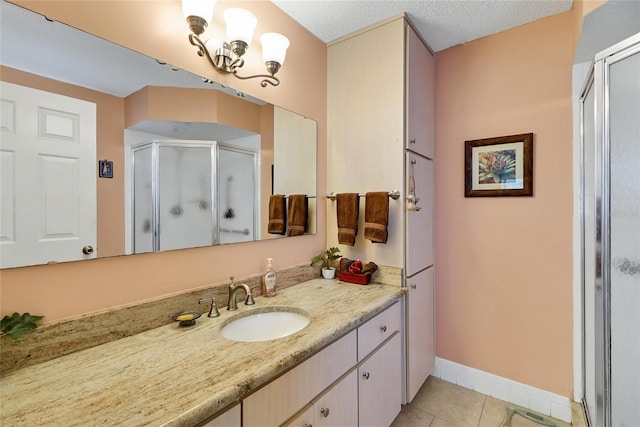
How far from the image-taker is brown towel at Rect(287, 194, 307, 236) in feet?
5.71

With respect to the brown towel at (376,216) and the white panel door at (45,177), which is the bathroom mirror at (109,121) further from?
the brown towel at (376,216)

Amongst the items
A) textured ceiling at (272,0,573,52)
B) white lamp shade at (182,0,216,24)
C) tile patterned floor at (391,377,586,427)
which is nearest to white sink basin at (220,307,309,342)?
tile patterned floor at (391,377,586,427)

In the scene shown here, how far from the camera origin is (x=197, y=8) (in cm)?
115

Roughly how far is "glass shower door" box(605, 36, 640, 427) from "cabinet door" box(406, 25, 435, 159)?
2.86 ft

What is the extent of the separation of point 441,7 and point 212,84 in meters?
1.36

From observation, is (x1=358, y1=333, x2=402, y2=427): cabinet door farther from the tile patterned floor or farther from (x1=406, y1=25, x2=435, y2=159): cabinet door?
(x1=406, y1=25, x2=435, y2=159): cabinet door

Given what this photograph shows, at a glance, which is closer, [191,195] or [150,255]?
[150,255]

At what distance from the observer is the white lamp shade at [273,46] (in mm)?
1439

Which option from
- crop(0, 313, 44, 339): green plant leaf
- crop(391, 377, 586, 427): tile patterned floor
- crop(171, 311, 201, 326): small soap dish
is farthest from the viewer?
crop(391, 377, 586, 427): tile patterned floor

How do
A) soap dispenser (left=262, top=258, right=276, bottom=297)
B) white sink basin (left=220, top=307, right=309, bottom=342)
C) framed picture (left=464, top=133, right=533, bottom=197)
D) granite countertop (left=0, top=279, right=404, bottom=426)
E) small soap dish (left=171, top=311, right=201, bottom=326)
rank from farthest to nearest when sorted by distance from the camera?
1. framed picture (left=464, top=133, right=533, bottom=197)
2. soap dispenser (left=262, top=258, right=276, bottom=297)
3. white sink basin (left=220, top=307, right=309, bottom=342)
4. small soap dish (left=171, top=311, right=201, bottom=326)
5. granite countertop (left=0, top=279, right=404, bottom=426)

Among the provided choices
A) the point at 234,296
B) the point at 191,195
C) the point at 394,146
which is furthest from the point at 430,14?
the point at 234,296

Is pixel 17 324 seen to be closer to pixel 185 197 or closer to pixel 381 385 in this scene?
pixel 185 197

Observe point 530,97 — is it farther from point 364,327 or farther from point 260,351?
point 260,351

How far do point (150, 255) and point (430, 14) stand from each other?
197 cm
